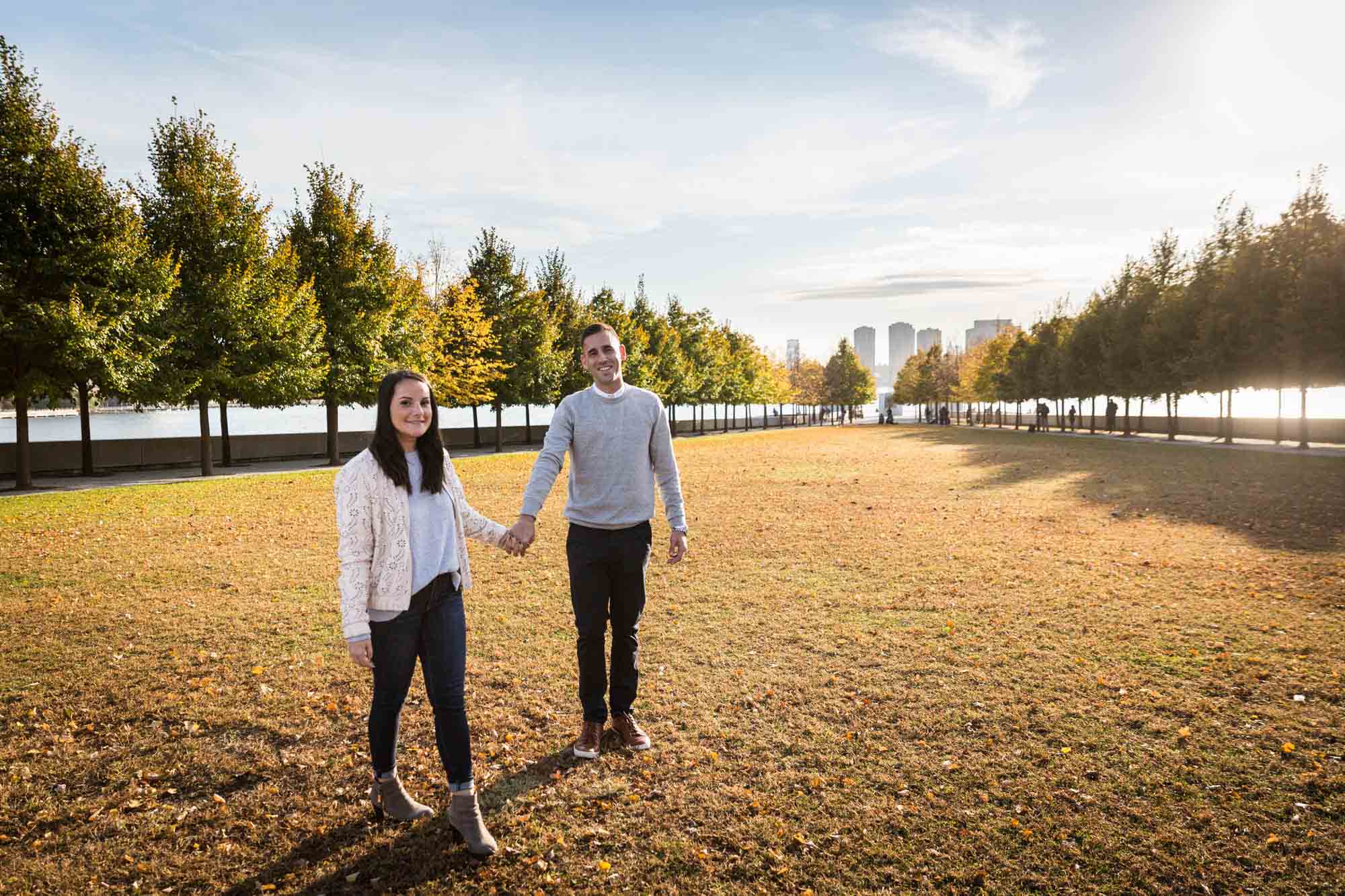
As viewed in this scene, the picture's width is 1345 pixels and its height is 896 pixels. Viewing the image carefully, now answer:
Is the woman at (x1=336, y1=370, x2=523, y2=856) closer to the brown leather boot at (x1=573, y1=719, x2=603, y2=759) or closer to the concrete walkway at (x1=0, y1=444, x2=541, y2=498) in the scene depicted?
the brown leather boot at (x1=573, y1=719, x2=603, y2=759)

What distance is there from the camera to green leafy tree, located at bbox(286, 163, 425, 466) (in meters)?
26.1

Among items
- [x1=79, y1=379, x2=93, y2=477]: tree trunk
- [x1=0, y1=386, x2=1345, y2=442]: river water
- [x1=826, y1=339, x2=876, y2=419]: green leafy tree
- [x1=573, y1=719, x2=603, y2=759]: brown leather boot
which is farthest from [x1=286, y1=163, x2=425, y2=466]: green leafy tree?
[x1=826, y1=339, x2=876, y2=419]: green leafy tree

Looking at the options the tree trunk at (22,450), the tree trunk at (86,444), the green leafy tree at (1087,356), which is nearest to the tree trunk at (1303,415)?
the green leafy tree at (1087,356)

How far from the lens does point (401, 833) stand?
12.3 ft

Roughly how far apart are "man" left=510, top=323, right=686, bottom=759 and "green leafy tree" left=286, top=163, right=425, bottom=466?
24.3m

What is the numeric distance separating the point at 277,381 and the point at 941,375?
7321cm

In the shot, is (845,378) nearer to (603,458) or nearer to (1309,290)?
(1309,290)

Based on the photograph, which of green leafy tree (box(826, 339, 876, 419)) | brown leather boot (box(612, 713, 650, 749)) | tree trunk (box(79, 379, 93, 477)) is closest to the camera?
brown leather boot (box(612, 713, 650, 749))

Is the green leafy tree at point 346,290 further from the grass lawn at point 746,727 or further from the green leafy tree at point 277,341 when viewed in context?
the grass lawn at point 746,727

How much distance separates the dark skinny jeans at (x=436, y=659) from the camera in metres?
3.39

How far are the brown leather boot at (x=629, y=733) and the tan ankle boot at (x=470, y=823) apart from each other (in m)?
1.20

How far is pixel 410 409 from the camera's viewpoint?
3.35 meters

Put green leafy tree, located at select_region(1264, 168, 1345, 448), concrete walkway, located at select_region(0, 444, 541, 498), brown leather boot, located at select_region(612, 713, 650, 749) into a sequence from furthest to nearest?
green leafy tree, located at select_region(1264, 168, 1345, 448)
concrete walkway, located at select_region(0, 444, 541, 498)
brown leather boot, located at select_region(612, 713, 650, 749)

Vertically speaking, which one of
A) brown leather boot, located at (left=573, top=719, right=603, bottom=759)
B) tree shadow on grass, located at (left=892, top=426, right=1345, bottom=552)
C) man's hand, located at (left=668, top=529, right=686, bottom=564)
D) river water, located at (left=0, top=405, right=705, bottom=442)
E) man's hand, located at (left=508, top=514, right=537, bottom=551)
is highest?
river water, located at (left=0, top=405, right=705, bottom=442)
